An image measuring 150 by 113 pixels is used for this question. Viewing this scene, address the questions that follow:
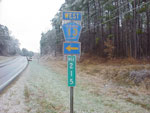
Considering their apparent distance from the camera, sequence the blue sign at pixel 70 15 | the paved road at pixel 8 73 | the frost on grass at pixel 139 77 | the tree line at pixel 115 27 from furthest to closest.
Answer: the tree line at pixel 115 27
the frost on grass at pixel 139 77
the paved road at pixel 8 73
the blue sign at pixel 70 15

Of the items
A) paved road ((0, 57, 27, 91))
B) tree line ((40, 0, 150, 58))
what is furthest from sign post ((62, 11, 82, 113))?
tree line ((40, 0, 150, 58))

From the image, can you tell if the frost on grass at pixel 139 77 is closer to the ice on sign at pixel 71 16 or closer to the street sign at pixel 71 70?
the street sign at pixel 71 70

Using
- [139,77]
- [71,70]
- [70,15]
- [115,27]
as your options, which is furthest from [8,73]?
[115,27]

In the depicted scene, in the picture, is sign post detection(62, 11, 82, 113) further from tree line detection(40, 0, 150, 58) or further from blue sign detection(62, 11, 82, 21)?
tree line detection(40, 0, 150, 58)

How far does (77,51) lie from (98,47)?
57.0 ft

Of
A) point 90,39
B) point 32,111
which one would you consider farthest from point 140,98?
point 90,39

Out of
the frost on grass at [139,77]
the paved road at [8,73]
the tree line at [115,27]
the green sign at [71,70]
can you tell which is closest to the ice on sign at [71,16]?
the green sign at [71,70]

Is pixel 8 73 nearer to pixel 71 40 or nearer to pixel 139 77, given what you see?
pixel 71 40

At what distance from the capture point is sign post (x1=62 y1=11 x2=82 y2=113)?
2398mm

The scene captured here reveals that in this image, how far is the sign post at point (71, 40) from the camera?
2398 mm

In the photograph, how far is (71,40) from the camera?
8.04 feet

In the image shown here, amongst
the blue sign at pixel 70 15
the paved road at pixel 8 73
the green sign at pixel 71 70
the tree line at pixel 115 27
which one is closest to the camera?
the green sign at pixel 71 70

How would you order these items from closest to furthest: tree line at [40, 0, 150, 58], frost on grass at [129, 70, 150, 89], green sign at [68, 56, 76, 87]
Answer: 1. green sign at [68, 56, 76, 87]
2. frost on grass at [129, 70, 150, 89]
3. tree line at [40, 0, 150, 58]

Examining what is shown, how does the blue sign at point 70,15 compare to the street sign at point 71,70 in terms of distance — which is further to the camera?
the blue sign at point 70,15
